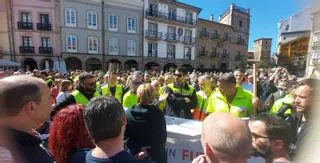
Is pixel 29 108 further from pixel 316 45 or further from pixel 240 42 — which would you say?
pixel 240 42

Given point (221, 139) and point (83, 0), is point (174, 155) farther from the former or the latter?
point (83, 0)

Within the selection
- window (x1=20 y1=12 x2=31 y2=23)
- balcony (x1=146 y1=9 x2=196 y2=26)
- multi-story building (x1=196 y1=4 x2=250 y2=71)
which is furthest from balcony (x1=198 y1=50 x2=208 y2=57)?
window (x1=20 y1=12 x2=31 y2=23)

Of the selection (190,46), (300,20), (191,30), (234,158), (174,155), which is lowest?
(174,155)

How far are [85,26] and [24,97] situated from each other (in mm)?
25093

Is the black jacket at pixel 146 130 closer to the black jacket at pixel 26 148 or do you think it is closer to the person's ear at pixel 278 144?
the black jacket at pixel 26 148

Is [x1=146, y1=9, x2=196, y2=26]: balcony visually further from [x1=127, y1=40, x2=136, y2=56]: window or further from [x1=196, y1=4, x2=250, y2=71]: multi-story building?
[x1=127, y1=40, x2=136, y2=56]: window

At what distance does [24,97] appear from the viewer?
4.74 ft

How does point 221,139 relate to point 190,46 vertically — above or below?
below

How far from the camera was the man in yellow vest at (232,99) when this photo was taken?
10.5 ft

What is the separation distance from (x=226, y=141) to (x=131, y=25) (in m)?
27.8

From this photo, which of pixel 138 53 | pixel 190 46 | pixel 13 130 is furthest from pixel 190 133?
pixel 190 46

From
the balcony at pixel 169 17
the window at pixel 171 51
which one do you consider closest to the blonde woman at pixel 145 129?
the balcony at pixel 169 17

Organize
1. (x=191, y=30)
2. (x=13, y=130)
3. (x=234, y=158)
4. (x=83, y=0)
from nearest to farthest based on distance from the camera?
(x=234, y=158), (x=13, y=130), (x=83, y=0), (x=191, y=30)

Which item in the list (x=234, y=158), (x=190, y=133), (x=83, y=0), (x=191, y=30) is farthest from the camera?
(x=191, y=30)
